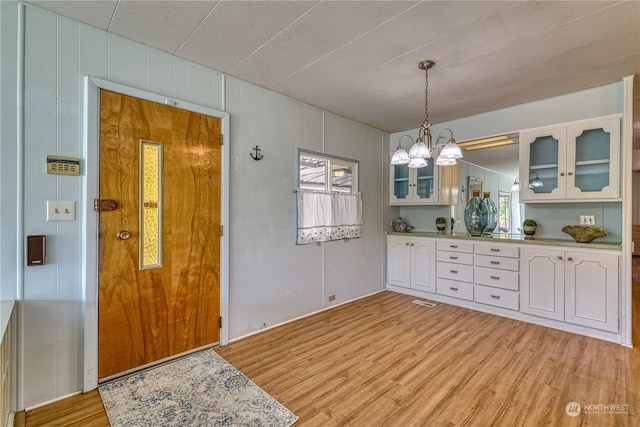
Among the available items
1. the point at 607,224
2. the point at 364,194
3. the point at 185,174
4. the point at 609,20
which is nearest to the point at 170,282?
the point at 185,174

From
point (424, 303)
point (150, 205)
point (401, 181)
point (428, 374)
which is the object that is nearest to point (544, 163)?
point (401, 181)

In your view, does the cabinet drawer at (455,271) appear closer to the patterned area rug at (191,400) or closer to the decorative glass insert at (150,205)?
the patterned area rug at (191,400)

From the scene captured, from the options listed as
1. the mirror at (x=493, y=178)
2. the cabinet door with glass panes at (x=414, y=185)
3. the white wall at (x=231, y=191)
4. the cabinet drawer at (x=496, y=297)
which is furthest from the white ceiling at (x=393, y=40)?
the cabinet drawer at (x=496, y=297)

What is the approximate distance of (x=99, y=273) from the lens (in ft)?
6.74

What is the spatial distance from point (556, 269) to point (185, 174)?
12.6ft

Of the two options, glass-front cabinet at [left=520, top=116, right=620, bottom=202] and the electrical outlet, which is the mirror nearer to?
glass-front cabinet at [left=520, top=116, right=620, bottom=202]

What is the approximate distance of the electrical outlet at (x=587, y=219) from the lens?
3166 mm

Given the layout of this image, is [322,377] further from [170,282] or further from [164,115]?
[164,115]

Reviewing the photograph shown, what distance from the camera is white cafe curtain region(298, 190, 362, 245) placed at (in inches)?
134

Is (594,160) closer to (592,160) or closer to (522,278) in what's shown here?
(592,160)

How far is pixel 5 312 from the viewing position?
1.57 m

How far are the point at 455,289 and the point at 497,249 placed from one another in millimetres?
771

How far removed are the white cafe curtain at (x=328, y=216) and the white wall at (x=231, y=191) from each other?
157mm

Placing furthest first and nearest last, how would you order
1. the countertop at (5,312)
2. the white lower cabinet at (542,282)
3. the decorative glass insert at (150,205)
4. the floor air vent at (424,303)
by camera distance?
the floor air vent at (424,303) < the white lower cabinet at (542,282) < the decorative glass insert at (150,205) < the countertop at (5,312)
